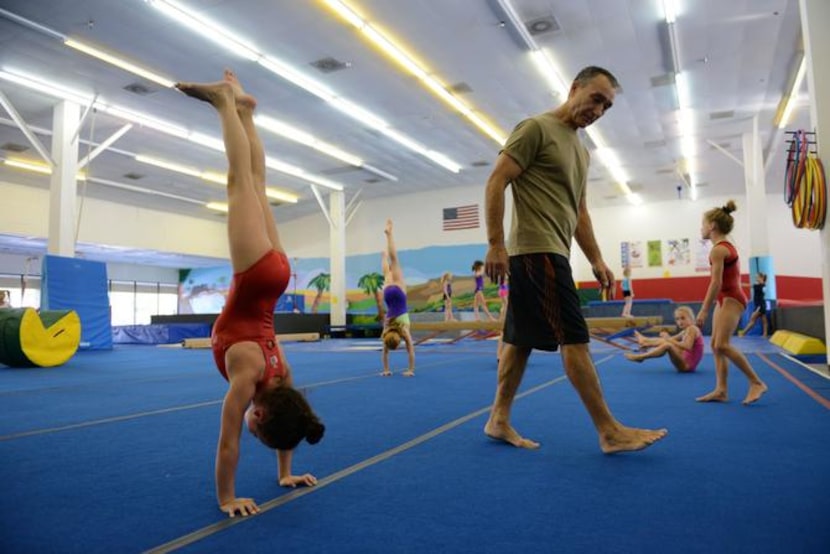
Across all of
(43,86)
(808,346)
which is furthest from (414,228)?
(808,346)

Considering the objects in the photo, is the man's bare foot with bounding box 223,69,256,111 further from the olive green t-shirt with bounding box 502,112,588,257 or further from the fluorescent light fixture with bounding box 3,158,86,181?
the fluorescent light fixture with bounding box 3,158,86,181

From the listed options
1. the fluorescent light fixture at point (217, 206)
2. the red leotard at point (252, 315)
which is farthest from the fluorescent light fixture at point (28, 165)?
the red leotard at point (252, 315)

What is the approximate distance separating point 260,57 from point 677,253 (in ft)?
59.2

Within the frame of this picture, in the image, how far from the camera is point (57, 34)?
949 cm

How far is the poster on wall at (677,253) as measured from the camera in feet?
73.0

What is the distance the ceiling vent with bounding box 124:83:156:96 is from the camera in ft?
38.2

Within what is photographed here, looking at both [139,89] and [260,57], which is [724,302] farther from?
[139,89]

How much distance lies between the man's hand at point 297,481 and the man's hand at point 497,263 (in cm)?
115

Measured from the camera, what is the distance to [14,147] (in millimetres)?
15430

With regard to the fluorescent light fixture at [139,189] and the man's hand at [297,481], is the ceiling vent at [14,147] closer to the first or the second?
the fluorescent light fixture at [139,189]

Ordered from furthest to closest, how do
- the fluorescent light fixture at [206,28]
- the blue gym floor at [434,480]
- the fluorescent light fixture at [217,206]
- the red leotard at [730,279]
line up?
1. the fluorescent light fixture at [217,206]
2. the fluorescent light fixture at [206,28]
3. the red leotard at [730,279]
4. the blue gym floor at [434,480]

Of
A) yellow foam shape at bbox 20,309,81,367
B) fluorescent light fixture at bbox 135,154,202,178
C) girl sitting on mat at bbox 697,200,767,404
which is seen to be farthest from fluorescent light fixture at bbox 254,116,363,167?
girl sitting on mat at bbox 697,200,767,404

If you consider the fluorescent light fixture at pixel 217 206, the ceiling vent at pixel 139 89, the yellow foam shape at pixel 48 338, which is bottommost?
the yellow foam shape at pixel 48 338

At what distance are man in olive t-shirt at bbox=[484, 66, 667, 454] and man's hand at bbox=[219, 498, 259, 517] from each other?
1362 millimetres
